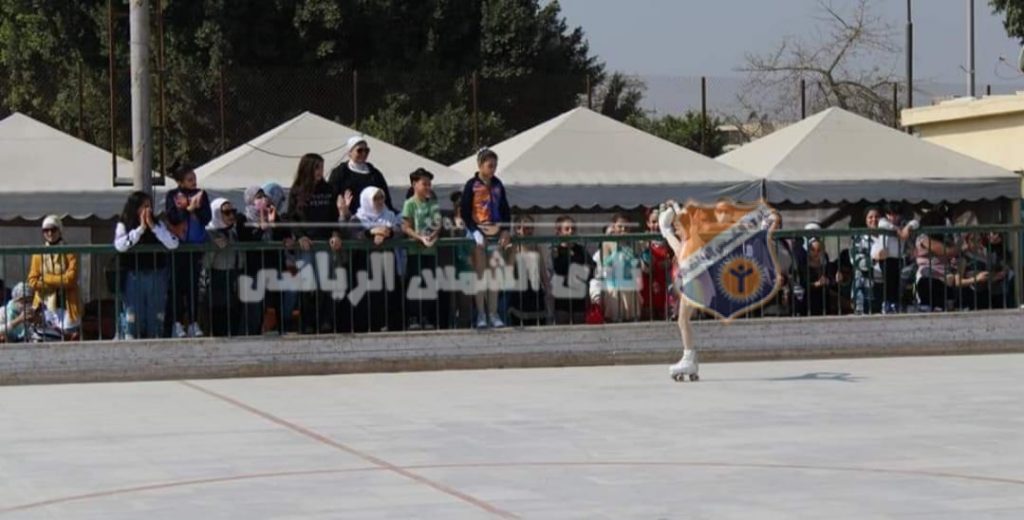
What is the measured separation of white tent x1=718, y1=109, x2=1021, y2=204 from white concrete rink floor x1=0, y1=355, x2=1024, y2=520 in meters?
5.72

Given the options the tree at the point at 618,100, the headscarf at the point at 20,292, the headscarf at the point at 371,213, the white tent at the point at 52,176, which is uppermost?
the tree at the point at 618,100

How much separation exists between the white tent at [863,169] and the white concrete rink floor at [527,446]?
5.72 m

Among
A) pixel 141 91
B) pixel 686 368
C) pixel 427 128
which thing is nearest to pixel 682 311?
pixel 686 368

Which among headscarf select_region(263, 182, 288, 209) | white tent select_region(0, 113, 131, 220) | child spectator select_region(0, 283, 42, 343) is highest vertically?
white tent select_region(0, 113, 131, 220)

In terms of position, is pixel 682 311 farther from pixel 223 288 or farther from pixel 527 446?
pixel 527 446

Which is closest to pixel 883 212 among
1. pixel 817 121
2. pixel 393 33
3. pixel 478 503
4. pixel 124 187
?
pixel 817 121

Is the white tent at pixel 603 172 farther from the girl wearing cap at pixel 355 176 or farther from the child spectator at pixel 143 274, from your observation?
the child spectator at pixel 143 274

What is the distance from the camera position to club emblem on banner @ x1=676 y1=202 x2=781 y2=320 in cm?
1819

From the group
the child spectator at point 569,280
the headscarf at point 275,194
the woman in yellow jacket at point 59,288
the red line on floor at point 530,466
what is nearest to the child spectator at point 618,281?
the child spectator at point 569,280

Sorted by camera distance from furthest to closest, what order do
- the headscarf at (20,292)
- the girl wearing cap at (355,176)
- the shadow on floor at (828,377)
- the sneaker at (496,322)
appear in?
the sneaker at (496,322) < the girl wearing cap at (355,176) < the headscarf at (20,292) < the shadow on floor at (828,377)

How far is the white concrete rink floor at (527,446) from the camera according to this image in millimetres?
9727

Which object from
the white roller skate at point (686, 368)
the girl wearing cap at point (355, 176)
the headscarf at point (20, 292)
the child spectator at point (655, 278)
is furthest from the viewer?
the child spectator at point (655, 278)

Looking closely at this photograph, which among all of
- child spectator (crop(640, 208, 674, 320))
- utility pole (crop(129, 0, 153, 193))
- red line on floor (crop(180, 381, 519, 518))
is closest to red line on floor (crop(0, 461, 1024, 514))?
red line on floor (crop(180, 381, 519, 518))

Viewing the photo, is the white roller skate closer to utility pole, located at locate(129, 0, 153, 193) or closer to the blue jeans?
the blue jeans
